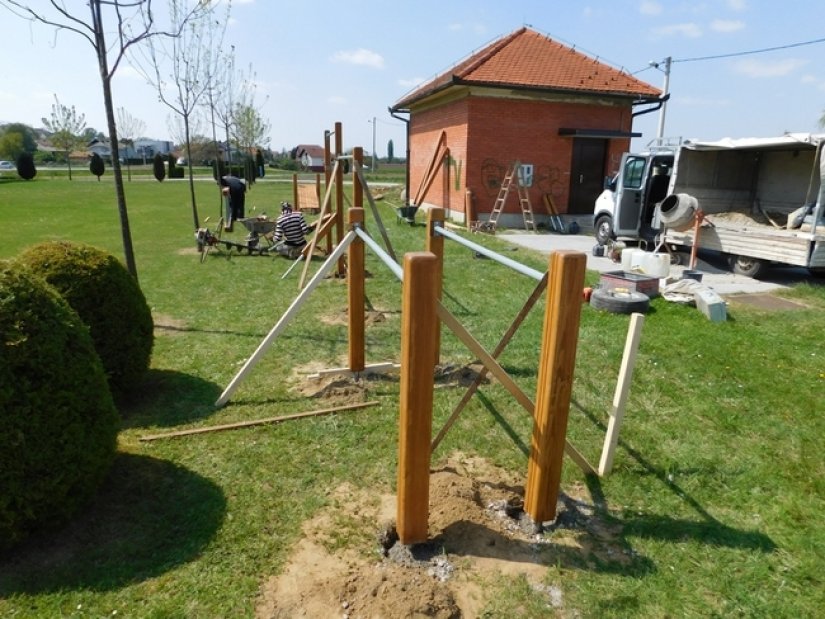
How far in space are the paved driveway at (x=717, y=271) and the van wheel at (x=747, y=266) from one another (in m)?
0.11

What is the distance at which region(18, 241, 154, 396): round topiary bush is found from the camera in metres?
3.91

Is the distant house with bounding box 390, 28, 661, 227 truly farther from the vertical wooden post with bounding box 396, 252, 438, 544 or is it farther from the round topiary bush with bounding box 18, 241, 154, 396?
the vertical wooden post with bounding box 396, 252, 438, 544

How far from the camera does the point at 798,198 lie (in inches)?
453

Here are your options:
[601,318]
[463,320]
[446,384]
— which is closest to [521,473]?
[446,384]

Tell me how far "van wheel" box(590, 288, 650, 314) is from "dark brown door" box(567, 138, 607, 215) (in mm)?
10698

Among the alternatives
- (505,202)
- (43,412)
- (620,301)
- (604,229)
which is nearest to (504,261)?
(43,412)

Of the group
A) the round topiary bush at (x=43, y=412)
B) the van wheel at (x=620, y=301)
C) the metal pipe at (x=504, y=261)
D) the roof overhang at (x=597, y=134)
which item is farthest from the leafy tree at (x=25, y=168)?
the metal pipe at (x=504, y=261)

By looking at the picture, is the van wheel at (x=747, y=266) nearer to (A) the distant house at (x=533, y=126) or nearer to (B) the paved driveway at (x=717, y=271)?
(B) the paved driveway at (x=717, y=271)

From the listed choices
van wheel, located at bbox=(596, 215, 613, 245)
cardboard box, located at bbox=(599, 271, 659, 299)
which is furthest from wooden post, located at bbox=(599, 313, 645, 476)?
van wheel, located at bbox=(596, 215, 613, 245)

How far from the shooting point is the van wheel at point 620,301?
719 cm

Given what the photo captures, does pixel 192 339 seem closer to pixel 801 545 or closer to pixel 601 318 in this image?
pixel 601 318

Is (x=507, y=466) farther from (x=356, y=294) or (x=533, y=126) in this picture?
(x=533, y=126)

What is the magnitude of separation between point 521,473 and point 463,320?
138 inches

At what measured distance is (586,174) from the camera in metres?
17.5
